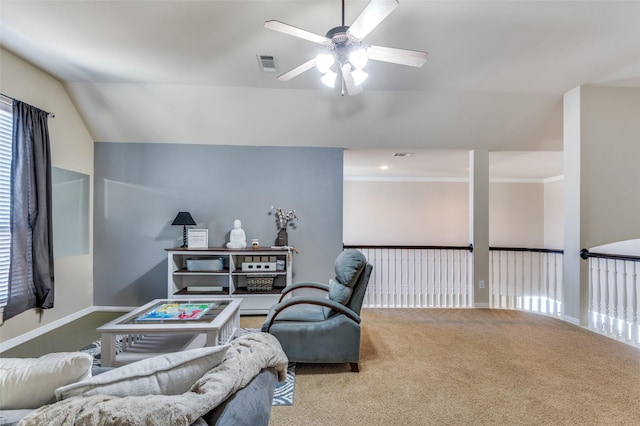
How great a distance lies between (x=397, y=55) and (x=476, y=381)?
2.54m

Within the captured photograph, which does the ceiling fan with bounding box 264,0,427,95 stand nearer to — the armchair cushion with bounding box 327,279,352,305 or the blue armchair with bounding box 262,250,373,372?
the blue armchair with bounding box 262,250,373,372

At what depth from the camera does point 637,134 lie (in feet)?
12.4

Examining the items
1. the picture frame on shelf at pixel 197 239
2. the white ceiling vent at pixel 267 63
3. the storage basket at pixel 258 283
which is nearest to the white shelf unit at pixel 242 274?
the storage basket at pixel 258 283

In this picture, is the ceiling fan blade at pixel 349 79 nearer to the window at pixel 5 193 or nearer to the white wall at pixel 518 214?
the window at pixel 5 193

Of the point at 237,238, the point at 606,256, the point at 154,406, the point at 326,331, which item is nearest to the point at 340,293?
the point at 326,331

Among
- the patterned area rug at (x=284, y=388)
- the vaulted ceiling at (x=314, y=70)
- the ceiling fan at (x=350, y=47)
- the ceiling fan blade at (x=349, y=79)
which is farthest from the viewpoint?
the vaulted ceiling at (x=314, y=70)

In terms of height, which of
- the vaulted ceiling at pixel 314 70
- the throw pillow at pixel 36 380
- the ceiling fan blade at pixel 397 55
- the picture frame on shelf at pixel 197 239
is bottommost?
the throw pillow at pixel 36 380

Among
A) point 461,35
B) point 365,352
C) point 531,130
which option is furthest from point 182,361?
point 531,130

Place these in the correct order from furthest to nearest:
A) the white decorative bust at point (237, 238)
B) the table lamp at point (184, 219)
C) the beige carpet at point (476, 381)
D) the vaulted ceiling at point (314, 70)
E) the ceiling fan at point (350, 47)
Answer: the white decorative bust at point (237, 238) < the table lamp at point (184, 219) < the vaulted ceiling at point (314, 70) < the beige carpet at point (476, 381) < the ceiling fan at point (350, 47)

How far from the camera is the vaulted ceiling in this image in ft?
8.14

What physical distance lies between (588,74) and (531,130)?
1.05 m

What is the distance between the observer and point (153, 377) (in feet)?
3.26

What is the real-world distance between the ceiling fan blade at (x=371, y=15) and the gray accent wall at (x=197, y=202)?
273cm

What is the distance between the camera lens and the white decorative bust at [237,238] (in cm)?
440
